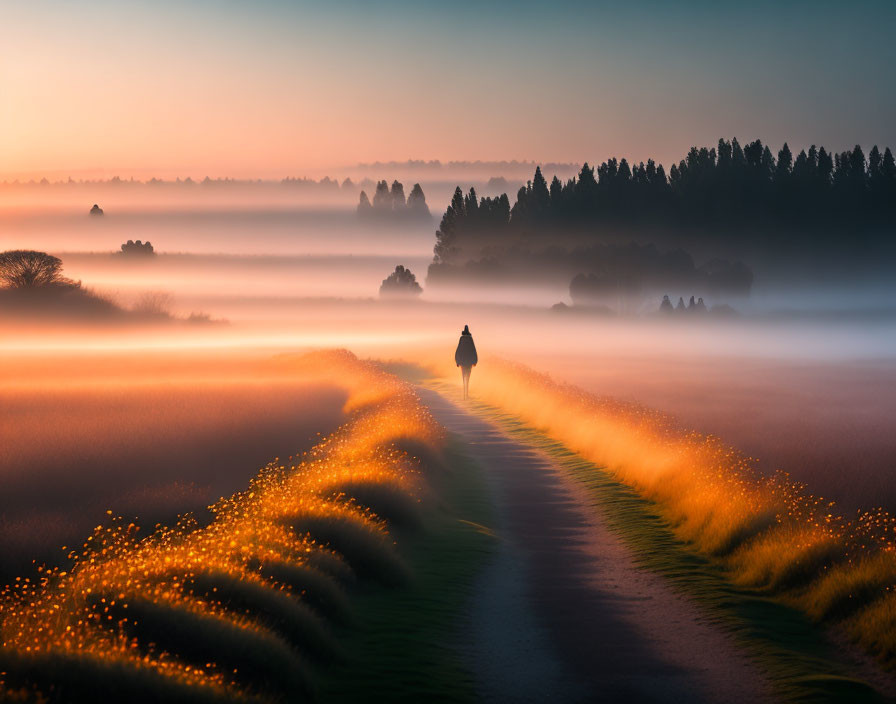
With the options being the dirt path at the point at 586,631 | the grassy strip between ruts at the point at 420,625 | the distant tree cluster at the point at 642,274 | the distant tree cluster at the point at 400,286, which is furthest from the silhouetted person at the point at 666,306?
the grassy strip between ruts at the point at 420,625

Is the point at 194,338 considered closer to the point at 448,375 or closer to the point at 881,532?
the point at 448,375

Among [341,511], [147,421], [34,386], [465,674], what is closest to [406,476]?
[341,511]

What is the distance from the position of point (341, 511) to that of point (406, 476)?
17.6 ft

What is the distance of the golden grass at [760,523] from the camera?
1336 centimetres

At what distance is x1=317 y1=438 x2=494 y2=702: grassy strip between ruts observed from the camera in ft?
36.4

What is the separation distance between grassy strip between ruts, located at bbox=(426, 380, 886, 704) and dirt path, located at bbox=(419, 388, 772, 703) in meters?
0.28

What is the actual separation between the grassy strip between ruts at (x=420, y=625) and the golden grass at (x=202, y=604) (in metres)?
0.55

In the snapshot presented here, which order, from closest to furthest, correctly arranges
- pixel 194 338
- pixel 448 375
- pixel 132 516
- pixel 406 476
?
1. pixel 132 516
2. pixel 406 476
3. pixel 448 375
4. pixel 194 338

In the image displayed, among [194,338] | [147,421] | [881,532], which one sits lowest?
[194,338]

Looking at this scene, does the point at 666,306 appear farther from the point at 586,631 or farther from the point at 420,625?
the point at 420,625

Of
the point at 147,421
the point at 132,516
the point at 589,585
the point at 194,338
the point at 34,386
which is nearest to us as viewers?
the point at 589,585

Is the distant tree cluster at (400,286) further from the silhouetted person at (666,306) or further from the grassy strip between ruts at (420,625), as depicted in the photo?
the grassy strip between ruts at (420,625)

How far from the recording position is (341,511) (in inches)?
→ 635

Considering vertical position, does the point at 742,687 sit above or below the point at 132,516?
above
